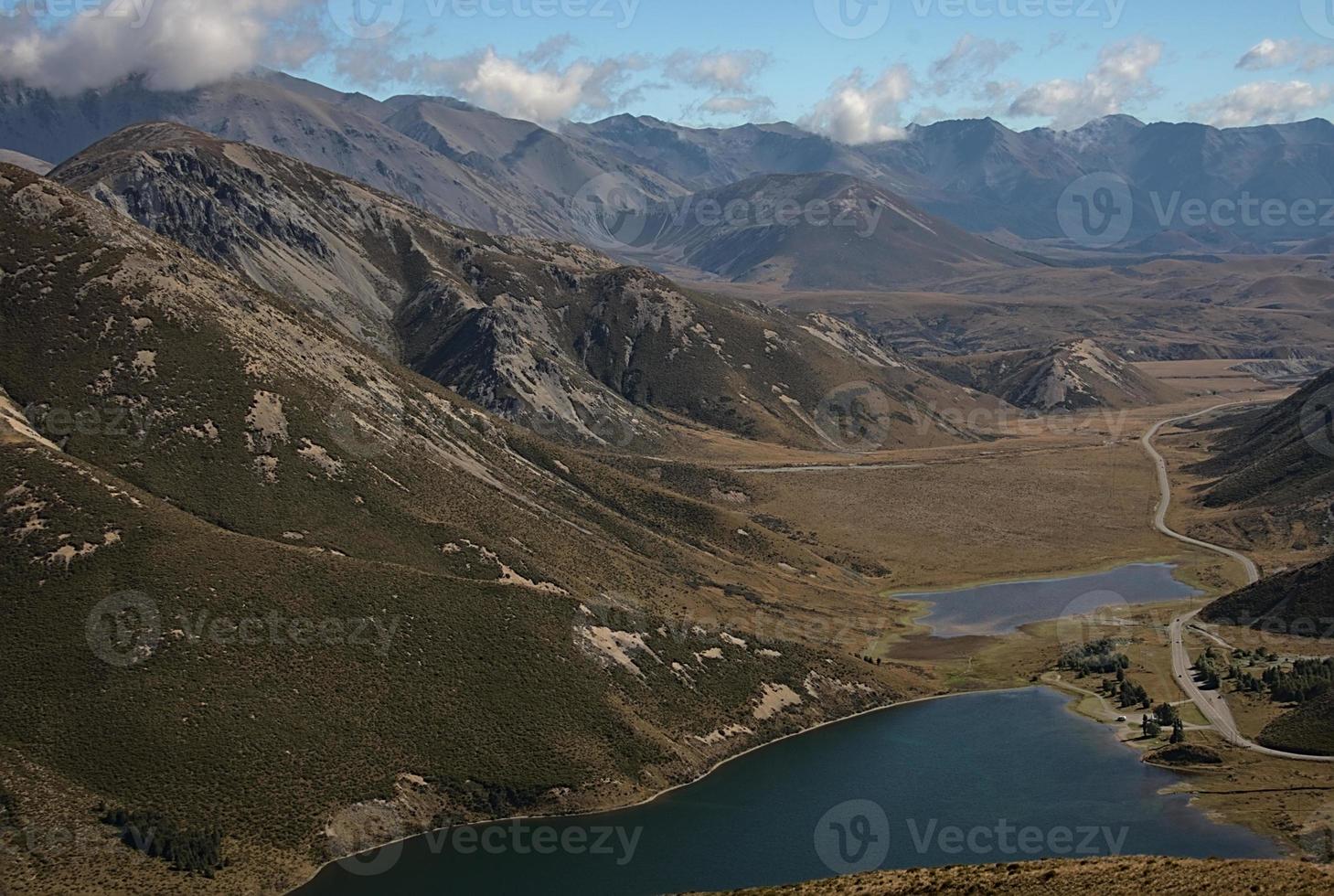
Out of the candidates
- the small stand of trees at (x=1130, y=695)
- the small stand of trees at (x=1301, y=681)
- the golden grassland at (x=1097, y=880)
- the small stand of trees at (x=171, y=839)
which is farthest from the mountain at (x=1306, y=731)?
the small stand of trees at (x=171, y=839)

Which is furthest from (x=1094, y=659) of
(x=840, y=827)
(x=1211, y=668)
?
(x=840, y=827)

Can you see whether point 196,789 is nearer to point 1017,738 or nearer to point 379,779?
point 379,779

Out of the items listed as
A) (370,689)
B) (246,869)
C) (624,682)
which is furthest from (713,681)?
(246,869)

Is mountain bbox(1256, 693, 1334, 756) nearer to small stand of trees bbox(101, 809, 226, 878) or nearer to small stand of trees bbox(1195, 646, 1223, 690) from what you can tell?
small stand of trees bbox(1195, 646, 1223, 690)

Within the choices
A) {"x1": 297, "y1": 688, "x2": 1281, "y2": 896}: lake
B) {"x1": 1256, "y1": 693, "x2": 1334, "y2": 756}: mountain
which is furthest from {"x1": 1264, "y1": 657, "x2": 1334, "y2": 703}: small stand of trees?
{"x1": 297, "y1": 688, "x2": 1281, "y2": 896}: lake

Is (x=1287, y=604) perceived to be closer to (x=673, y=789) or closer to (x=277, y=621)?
(x=673, y=789)

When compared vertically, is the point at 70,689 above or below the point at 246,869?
above

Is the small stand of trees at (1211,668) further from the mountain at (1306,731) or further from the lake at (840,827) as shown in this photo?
the lake at (840,827)
